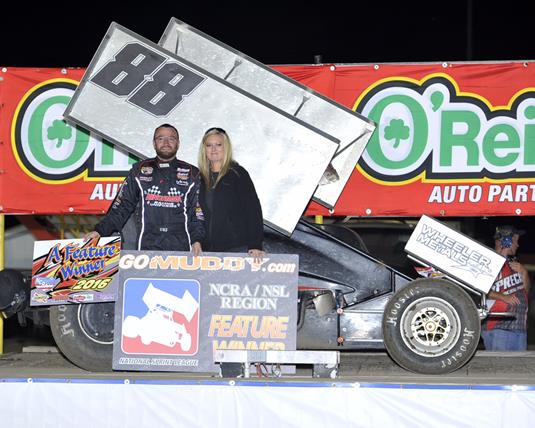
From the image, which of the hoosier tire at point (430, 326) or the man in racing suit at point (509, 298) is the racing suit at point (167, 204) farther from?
the man in racing suit at point (509, 298)

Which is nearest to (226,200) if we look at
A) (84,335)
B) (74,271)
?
(74,271)

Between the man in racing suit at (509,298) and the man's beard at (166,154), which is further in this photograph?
the man in racing suit at (509,298)

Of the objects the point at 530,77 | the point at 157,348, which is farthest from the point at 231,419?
the point at 530,77

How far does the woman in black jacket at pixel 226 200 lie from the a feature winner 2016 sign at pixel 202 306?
50 centimetres

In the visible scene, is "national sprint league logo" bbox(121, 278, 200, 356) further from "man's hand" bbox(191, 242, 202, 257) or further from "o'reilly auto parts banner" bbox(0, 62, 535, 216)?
"o'reilly auto parts banner" bbox(0, 62, 535, 216)

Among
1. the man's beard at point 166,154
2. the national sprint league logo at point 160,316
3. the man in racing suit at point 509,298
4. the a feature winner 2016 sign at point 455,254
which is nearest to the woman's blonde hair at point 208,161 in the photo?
the man's beard at point 166,154

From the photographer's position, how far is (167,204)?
24.9 ft

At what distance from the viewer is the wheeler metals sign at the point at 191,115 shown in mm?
7848

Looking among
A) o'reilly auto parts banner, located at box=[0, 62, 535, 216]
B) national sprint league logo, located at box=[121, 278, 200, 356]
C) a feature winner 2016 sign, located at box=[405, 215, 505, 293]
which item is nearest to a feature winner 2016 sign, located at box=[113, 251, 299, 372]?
national sprint league logo, located at box=[121, 278, 200, 356]

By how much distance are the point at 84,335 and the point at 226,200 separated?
1.59 m

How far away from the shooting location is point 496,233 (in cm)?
933

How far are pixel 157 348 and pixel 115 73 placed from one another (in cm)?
236

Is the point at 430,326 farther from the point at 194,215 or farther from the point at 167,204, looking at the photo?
the point at 167,204

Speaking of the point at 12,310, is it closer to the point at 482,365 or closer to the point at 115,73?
the point at 115,73
